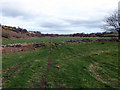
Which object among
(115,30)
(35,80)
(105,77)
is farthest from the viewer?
(115,30)

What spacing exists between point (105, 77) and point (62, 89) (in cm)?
602

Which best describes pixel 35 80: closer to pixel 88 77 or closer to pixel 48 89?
pixel 48 89

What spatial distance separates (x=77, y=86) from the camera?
8852 mm

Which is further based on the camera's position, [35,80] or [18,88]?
[35,80]

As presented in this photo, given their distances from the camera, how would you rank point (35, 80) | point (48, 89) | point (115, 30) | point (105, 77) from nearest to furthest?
point (48, 89) < point (35, 80) < point (105, 77) < point (115, 30)

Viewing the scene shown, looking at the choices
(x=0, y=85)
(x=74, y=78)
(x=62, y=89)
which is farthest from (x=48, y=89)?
(x=0, y=85)

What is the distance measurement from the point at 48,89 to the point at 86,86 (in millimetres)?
3630

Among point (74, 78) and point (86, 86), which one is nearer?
point (86, 86)

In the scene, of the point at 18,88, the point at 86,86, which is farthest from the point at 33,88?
the point at 86,86

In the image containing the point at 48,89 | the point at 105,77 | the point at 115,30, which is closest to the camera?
the point at 48,89

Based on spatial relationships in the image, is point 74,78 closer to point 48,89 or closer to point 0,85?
point 48,89

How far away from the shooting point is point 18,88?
26.9ft

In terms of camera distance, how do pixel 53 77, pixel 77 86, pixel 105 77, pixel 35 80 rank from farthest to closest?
pixel 105 77 < pixel 53 77 < pixel 35 80 < pixel 77 86

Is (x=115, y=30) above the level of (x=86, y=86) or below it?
above
